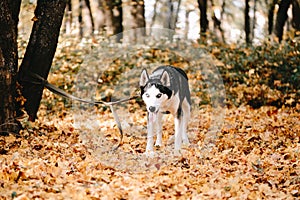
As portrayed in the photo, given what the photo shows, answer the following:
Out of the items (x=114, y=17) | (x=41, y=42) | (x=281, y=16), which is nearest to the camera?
(x=41, y=42)

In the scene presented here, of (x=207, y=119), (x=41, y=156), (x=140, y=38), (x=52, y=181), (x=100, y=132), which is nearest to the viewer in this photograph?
(x=52, y=181)

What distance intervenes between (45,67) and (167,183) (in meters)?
4.36

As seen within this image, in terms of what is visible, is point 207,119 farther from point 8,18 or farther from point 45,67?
point 8,18

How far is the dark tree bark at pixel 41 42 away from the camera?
924cm

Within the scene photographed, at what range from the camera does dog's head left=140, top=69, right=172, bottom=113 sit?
6883 mm

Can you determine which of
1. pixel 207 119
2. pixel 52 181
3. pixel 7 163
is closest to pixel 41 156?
pixel 7 163

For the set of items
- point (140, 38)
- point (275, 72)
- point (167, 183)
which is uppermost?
point (140, 38)

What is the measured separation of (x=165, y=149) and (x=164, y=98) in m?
1.05

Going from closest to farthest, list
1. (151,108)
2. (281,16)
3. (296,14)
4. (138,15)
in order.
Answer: (151,108)
(138,15)
(296,14)
(281,16)

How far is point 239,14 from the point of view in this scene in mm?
49000

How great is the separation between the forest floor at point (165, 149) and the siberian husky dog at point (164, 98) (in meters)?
0.31

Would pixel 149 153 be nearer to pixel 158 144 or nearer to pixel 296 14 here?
pixel 158 144

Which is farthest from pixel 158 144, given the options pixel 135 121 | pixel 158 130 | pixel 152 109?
pixel 135 121

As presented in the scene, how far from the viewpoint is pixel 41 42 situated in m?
9.32
